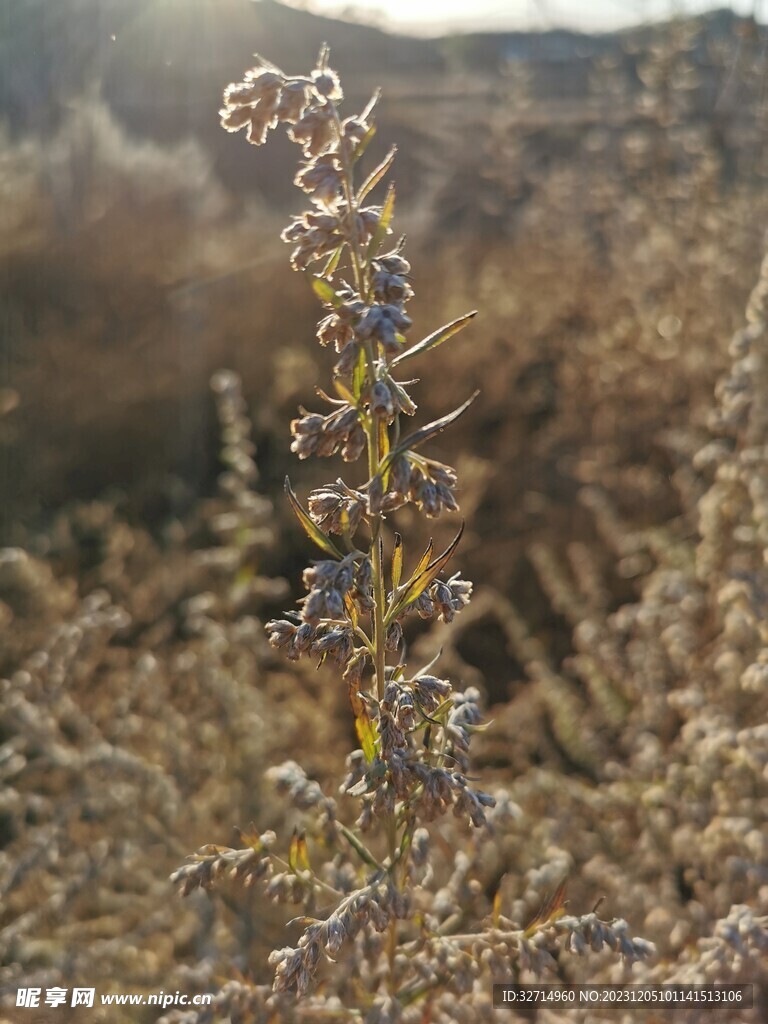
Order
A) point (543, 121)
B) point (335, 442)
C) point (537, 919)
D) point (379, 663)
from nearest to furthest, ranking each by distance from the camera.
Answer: point (335, 442), point (379, 663), point (537, 919), point (543, 121)

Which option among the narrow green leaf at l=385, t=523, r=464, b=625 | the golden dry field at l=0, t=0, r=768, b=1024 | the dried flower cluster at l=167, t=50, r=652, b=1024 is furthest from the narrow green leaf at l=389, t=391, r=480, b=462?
the golden dry field at l=0, t=0, r=768, b=1024

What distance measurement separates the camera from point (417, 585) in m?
1.10

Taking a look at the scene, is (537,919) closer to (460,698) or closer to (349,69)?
(460,698)

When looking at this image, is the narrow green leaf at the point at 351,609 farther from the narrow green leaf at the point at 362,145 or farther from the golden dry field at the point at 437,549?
the narrow green leaf at the point at 362,145

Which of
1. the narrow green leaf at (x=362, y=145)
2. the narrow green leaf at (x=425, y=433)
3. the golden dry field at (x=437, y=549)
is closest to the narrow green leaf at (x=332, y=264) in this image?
the narrow green leaf at (x=362, y=145)

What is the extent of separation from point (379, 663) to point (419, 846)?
418 millimetres

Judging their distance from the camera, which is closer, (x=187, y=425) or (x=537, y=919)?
(x=537, y=919)

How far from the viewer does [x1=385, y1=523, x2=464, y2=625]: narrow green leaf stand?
Answer: 107cm

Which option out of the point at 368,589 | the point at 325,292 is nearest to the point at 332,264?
the point at 325,292

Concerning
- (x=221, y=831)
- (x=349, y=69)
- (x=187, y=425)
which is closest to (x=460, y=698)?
(x=221, y=831)

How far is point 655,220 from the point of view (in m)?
4.99

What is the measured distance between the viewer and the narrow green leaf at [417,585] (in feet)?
3.52

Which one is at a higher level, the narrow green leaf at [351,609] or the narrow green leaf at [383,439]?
the narrow green leaf at [383,439]

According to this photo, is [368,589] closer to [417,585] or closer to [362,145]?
[417,585]
